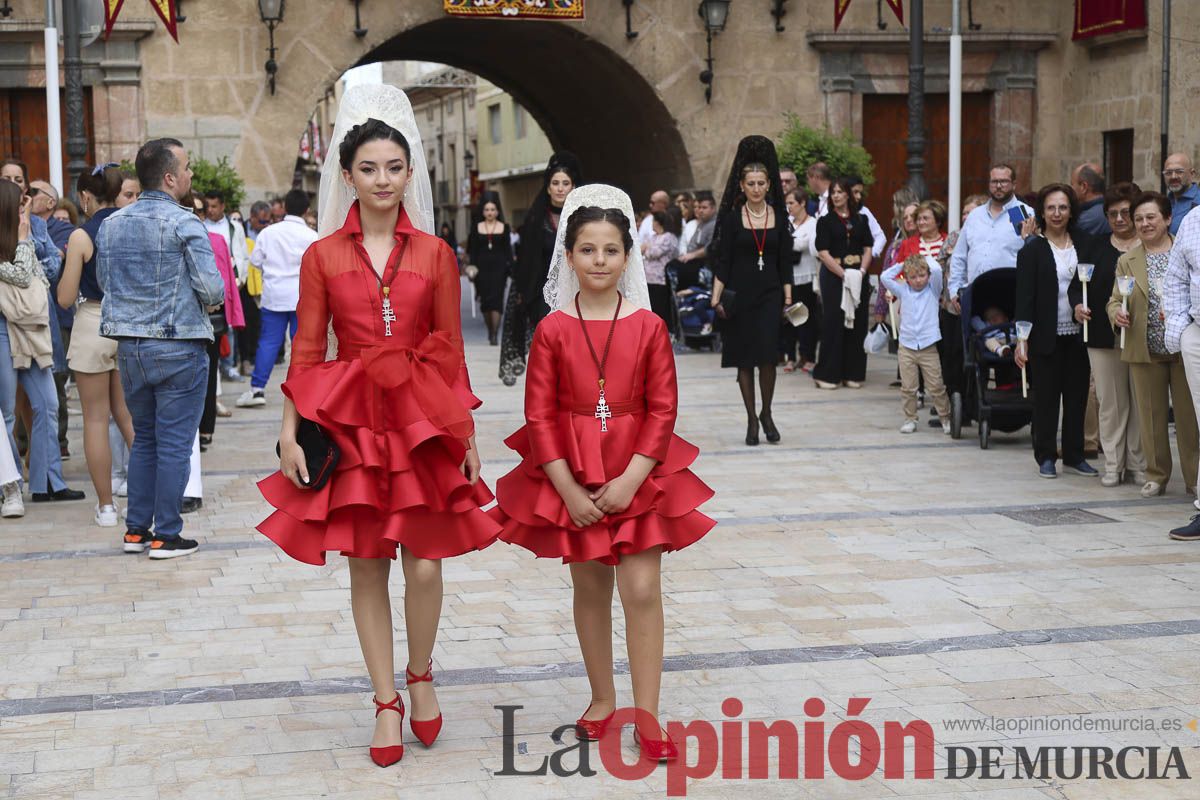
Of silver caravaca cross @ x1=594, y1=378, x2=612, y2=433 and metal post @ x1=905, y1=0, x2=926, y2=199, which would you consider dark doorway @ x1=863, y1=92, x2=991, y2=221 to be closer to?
metal post @ x1=905, y1=0, x2=926, y2=199

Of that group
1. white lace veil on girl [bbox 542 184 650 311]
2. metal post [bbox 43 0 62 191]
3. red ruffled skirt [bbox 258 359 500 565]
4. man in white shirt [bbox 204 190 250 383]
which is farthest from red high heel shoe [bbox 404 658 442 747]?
metal post [bbox 43 0 62 191]

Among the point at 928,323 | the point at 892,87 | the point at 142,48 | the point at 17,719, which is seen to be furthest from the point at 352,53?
the point at 17,719

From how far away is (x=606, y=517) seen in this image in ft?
14.7

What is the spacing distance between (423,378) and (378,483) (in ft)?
1.09

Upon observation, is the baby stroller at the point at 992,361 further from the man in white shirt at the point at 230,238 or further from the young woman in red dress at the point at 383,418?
the young woman in red dress at the point at 383,418

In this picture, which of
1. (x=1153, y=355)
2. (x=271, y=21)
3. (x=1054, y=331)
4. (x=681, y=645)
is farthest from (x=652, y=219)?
(x=681, y=645)

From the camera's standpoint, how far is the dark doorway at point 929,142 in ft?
71.5

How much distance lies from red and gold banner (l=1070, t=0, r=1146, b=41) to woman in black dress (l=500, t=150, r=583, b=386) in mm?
11688

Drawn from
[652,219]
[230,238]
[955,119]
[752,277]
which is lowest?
[752,277]

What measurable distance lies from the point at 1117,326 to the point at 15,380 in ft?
20.4

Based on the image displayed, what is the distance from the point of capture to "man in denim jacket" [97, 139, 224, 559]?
734 centimetres

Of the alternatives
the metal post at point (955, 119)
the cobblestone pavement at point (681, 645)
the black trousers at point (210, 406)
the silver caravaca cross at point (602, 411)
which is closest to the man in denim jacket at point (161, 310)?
the cobblestone pavement at point (681, 645)

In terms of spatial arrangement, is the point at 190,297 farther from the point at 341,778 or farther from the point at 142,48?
the point at 142,48

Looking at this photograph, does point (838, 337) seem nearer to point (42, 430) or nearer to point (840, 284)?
point (840, 284)
